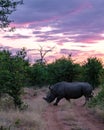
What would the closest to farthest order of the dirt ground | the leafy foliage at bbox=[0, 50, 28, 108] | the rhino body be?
1. the dirt ground
2. the leafy foliage at bbox=[0, 50, 28, 108]
3. the rhino body

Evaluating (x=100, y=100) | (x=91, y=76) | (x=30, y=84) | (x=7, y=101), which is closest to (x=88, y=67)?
(x=91, y=76)

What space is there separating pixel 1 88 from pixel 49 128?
801 cm

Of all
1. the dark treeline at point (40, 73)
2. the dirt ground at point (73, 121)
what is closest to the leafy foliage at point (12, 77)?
the dark treeline at point (40, 73)

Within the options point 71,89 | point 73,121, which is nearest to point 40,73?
point 71,89

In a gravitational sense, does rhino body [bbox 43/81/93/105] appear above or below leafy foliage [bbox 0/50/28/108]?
below

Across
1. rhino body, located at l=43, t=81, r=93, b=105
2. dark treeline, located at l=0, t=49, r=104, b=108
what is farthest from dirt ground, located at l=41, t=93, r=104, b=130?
rhino body, located at l=43, t=81, r=93, b=105

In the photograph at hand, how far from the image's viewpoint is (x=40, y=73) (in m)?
61.8

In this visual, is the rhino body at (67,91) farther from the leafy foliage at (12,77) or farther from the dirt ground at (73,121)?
the dirt ground at (73,121)

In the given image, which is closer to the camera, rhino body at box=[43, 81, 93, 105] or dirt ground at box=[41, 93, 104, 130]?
dirt ground at box=[41, 93, 104, 130]

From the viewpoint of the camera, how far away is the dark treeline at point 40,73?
83.3ft

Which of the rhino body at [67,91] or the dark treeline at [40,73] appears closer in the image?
the dark treeline at [40,73]

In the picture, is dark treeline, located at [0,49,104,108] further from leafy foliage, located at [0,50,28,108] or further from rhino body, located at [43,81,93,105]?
rhino body, located at [43,81,93,105]

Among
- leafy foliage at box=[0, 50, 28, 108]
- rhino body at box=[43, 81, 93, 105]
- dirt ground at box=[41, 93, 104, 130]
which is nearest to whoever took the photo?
dirt ground at box=[41, 93, 104, 130]

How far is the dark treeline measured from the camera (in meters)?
25.4
